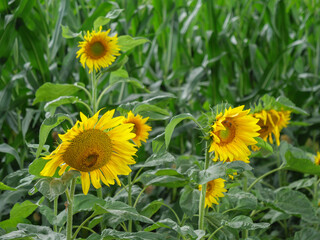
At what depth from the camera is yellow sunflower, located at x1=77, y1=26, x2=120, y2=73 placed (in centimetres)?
129

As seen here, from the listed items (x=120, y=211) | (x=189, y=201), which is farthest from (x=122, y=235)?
(x=189, y=201)

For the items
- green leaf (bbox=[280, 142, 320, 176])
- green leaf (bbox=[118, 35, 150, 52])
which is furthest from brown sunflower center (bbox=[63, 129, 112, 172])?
green leaf (bbox=[280, 142, 320, 176])

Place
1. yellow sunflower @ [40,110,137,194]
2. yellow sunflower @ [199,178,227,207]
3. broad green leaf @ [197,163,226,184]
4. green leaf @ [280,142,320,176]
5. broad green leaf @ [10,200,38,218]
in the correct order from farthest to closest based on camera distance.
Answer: green leaf @ [280,142,320,176] < yellow sunflower @ [199,178,227,207] < broad green leaf @ [10,200,38,218] < broad green leaf @ [197,163,226,184] < yellow sunflower @ [40,110,137,194]

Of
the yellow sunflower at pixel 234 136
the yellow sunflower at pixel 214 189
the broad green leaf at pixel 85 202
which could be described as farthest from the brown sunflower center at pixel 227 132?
the broad green leaf at pixel 85 202

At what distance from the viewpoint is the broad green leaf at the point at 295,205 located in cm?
136

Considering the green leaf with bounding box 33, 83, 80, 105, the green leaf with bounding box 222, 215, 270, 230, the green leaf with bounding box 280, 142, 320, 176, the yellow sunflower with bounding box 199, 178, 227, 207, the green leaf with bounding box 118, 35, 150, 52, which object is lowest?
the green leaf with bounding box 280, 142, 320, 176

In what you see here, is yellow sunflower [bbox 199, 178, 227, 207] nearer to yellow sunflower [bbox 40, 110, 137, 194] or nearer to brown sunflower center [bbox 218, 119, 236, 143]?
brown sunflower center [bbox 218, 119, 236, 143]

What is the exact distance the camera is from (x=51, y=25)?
2168mm

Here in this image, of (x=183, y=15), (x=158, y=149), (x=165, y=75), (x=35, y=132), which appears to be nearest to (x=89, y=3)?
(x=183, y=15)

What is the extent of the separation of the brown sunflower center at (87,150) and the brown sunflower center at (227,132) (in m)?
0.27

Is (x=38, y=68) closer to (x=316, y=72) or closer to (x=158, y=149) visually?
(x=158, y=149)

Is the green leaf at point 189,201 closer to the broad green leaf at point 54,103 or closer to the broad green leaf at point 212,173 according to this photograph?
the broad green leaf at point 212,173

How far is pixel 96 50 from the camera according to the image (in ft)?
4.25

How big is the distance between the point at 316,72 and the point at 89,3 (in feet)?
4.46
